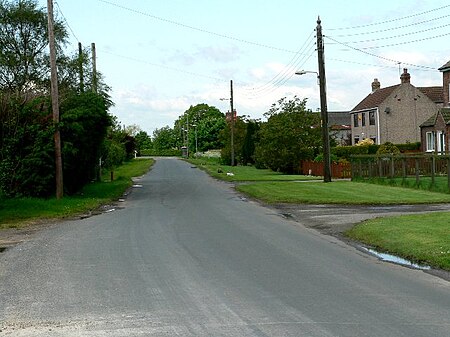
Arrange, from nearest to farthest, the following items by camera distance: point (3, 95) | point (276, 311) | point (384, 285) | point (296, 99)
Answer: point (276, 311), point (384, 285), point (3, 95), point (296, 99)

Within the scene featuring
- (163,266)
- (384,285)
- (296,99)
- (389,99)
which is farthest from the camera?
(389,99)

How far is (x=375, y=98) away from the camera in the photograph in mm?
79125

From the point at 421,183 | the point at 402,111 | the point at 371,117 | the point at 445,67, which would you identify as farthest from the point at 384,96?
the point at 421,183

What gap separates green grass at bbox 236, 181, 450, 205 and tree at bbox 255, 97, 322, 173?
2121 centimetres

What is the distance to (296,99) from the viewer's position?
197ft

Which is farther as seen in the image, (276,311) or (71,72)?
(71,72)

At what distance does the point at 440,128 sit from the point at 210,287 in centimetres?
4057

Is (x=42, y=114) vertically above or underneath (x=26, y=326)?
above

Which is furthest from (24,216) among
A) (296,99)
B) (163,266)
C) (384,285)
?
(296,99)

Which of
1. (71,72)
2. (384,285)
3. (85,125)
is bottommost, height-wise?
(384,285)

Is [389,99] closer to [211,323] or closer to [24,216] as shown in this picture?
[24,216]

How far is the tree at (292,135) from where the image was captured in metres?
58.8

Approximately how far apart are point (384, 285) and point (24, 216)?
54.9ft

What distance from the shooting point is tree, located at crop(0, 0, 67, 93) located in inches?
1399
